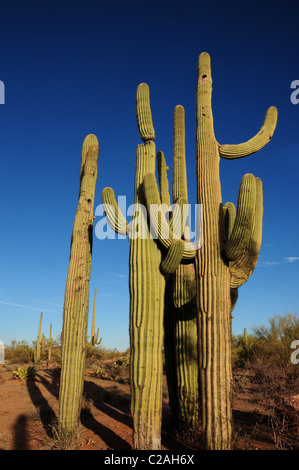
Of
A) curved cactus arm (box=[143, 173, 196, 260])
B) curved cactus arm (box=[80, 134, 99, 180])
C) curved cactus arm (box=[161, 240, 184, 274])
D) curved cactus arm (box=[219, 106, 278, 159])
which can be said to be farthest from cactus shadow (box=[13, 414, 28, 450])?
curved cactus arm (box=[219, 106, 278, 159])

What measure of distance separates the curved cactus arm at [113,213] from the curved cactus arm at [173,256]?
106 centimetres

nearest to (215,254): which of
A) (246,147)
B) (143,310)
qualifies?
(143,310)

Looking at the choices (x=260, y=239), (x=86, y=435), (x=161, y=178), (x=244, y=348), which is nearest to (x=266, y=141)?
(x=260, y=239)

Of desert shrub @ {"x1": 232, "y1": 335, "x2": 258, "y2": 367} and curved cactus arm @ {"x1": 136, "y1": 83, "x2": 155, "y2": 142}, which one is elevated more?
curved cactus arm @ {"x1": 136, "y1": 83, "x2": 155, "y2": 142}

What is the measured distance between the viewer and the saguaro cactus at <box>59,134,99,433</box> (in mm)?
6914

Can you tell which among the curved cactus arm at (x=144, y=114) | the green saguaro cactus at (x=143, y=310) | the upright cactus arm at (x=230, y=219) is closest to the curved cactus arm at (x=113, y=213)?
the green saguaro cactus at (x=143, y=310)

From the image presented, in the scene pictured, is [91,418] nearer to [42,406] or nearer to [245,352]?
[42,406]

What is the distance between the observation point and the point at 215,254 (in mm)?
6258

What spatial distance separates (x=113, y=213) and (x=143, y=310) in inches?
78.0

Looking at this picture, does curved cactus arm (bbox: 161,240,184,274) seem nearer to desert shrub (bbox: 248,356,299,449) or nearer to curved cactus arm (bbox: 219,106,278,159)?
curved cactus arm (bbox: 219,106,278,159)

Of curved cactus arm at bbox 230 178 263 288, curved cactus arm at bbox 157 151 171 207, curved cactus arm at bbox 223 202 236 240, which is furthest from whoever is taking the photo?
curved cactus arm at bbox 157 151 171 207

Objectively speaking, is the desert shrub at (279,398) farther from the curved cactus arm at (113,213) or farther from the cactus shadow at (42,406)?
the cactus shadow at (42,406)

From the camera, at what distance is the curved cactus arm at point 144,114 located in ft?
23.2
